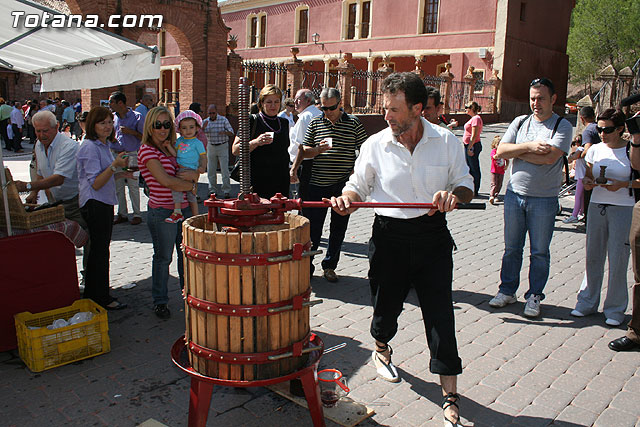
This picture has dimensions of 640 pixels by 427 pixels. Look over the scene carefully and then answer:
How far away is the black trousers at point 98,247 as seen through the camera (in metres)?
5.15

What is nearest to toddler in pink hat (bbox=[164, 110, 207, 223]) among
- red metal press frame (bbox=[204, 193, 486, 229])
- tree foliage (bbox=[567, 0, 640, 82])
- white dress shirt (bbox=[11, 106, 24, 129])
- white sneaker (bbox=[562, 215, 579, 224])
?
red metal press frame (bbox=[204, 193, 486, 229])

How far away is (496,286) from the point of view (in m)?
6.25

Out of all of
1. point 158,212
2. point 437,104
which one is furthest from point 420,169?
point 437,104

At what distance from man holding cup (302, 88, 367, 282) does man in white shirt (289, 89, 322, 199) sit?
120mm

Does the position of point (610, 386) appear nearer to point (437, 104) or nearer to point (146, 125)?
point (437, 104)

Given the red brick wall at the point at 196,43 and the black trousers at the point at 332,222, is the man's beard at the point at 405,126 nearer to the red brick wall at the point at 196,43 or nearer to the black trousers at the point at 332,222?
the black trousers at the point at 332,222

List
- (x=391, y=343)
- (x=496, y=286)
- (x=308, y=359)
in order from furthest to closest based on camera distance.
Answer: (x=496, y=286)
(x=391, y=343)
(x=308, y=359)

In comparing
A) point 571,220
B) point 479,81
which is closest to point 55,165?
point 571,220

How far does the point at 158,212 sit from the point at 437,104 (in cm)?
331

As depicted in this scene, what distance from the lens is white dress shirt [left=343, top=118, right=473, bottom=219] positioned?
11.4ft

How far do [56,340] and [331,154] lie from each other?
10.6 feet

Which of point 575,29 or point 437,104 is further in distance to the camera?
point 575,29

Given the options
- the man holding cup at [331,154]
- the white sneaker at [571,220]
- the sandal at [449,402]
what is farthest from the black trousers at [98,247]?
the white sneaker at [571,220]

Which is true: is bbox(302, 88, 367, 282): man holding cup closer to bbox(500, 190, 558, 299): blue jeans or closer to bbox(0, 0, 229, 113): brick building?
bbox(500, 190, 558, 299): blue jeans
